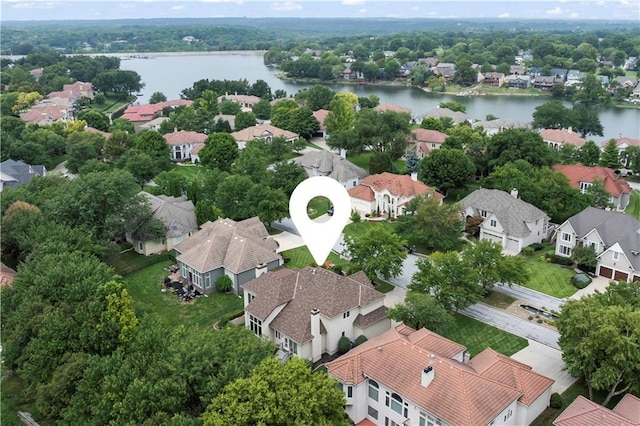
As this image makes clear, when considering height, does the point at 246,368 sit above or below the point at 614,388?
above

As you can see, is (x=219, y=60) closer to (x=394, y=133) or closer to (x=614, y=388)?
(x=394, y=133)

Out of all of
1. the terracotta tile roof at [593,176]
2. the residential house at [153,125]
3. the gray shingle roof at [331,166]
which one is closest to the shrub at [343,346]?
the gray shingle roof at [331,166]

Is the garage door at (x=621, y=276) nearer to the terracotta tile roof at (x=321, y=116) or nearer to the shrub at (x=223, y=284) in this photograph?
the shrub at (x=223, y=284)

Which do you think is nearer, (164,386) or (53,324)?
(164,386)

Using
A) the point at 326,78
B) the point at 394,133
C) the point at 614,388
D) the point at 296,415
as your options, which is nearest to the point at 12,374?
the point at 296,415

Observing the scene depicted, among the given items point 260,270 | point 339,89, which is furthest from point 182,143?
point 339,89

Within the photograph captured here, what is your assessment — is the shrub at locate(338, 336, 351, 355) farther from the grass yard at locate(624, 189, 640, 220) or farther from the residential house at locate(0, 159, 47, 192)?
the residential house at locate(0, 159, 47, 192)
